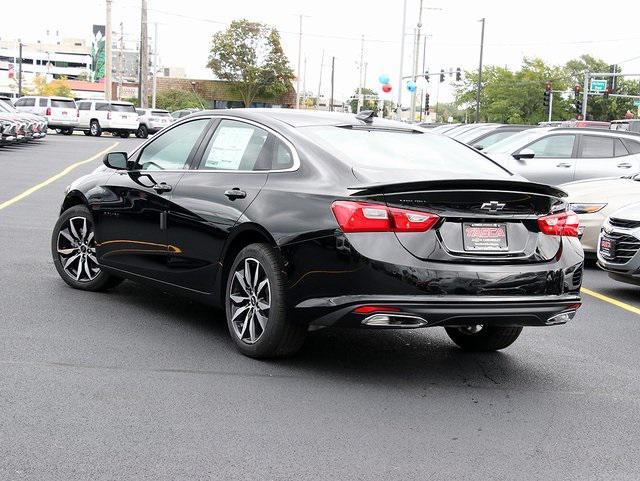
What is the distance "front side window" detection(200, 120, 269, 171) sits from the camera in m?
6.96

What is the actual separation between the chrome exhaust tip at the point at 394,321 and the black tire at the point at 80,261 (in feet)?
11.0

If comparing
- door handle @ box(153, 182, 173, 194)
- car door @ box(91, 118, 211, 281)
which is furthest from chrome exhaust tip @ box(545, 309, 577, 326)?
door handle @ box(153, 182, 173, 194)

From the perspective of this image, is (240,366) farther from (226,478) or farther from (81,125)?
A: (81,125)

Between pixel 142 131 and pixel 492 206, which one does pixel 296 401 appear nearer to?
pixel 492 206

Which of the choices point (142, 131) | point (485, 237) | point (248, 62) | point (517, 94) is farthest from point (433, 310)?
point (517, 94)

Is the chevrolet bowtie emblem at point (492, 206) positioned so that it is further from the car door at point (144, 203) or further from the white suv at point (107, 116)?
the white suv at point (107, 116)

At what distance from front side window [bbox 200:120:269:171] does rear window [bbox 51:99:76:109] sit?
44529 millimetres

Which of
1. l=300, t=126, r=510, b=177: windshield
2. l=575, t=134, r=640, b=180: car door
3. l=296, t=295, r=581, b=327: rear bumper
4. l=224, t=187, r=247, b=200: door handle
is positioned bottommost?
l=296, t=295, r=581, b=327: rear bumper

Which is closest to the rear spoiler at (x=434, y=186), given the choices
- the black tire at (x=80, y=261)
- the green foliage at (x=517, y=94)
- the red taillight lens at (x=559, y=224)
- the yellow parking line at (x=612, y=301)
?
the red taillight lens at (x=559, y=224)

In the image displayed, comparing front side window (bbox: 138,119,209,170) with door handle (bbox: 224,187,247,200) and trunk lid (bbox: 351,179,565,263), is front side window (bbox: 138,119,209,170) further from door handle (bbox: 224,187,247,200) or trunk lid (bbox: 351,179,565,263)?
trunk lid (bbox: 351,179,565,263)

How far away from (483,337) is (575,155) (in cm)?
1111

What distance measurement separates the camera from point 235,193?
6.73m

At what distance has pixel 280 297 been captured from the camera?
6188 mm

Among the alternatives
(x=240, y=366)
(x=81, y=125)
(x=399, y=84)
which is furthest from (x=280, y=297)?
(x=399, y=84)
